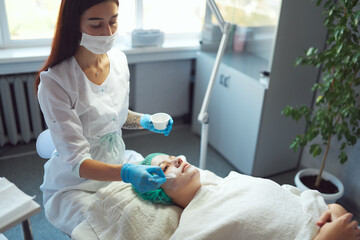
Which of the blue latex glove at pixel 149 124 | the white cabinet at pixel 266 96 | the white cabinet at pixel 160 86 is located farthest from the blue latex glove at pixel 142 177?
the white cabinet at pixel 160 86

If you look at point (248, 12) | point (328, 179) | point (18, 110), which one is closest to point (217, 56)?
point (248, 12)

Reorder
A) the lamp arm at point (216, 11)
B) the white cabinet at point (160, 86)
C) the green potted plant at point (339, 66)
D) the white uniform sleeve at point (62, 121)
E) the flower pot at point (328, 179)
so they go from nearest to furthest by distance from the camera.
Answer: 1. the white uniform sleeve at point (62, 121)
2. the lamp arm at point (216, 11)
3. the green potted plant at point (339, 66)
4. the flower pot at point (328, 179)
5. the white cabinet at point (160, 86)

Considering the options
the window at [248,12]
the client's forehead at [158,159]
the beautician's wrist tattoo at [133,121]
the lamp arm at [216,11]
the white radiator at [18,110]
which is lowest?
the white radiator at [18,110]

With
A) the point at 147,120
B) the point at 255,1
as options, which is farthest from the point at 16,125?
the point at 255,1

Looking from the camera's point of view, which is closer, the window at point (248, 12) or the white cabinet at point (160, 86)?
the window at point (248, 12)

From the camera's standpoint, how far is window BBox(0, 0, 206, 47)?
2622mm

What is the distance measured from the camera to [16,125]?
2.75 metres

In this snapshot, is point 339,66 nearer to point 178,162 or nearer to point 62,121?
point 178,162

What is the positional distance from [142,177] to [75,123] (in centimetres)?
33

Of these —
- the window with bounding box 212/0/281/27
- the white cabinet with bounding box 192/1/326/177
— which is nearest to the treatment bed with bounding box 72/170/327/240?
Result: the white cabinet with bounding box 192/1/326/177

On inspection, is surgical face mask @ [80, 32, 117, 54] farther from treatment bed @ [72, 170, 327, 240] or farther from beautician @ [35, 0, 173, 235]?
treatment bed @ [72, 170, 327, 240]

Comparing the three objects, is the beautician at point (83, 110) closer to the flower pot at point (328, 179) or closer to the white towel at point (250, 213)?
the white towel at point (250, 213)

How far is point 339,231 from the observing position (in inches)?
44.6

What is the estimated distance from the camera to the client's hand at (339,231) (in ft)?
3.70
